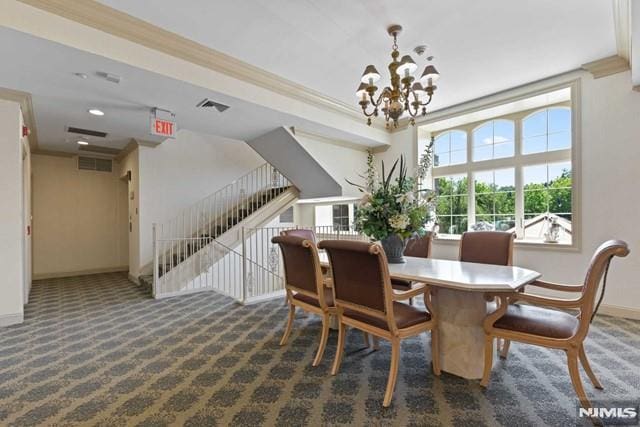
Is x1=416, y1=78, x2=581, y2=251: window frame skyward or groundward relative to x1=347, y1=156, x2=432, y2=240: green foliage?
skyward

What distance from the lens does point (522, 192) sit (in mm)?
4250

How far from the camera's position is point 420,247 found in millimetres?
3301

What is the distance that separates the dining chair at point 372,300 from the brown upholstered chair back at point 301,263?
0.20 m

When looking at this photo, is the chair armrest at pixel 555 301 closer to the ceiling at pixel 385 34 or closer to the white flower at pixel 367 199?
the white flower at pixel 367 199

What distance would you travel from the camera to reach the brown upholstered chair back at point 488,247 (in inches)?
106

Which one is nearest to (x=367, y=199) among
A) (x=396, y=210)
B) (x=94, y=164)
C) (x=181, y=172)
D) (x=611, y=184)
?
(x=396, y=210)

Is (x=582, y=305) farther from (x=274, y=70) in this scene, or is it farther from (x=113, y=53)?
(x=113, y=53)

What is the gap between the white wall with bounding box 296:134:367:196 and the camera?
470cm

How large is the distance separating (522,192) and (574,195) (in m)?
0.71

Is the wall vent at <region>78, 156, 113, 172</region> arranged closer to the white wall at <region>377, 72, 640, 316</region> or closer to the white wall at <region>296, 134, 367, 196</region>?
the white wall at <region>296, 134, 367, 196</region>

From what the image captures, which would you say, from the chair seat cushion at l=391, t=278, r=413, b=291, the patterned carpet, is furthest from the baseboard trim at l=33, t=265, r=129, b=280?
the chair seat cushion at l=391, t=278, r=413, b=291

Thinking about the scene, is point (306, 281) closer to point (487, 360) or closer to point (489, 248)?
point (487, 360)

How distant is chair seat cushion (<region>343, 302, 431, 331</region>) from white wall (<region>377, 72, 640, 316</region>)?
9.04 ft

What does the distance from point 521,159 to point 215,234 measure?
17.9 feet
